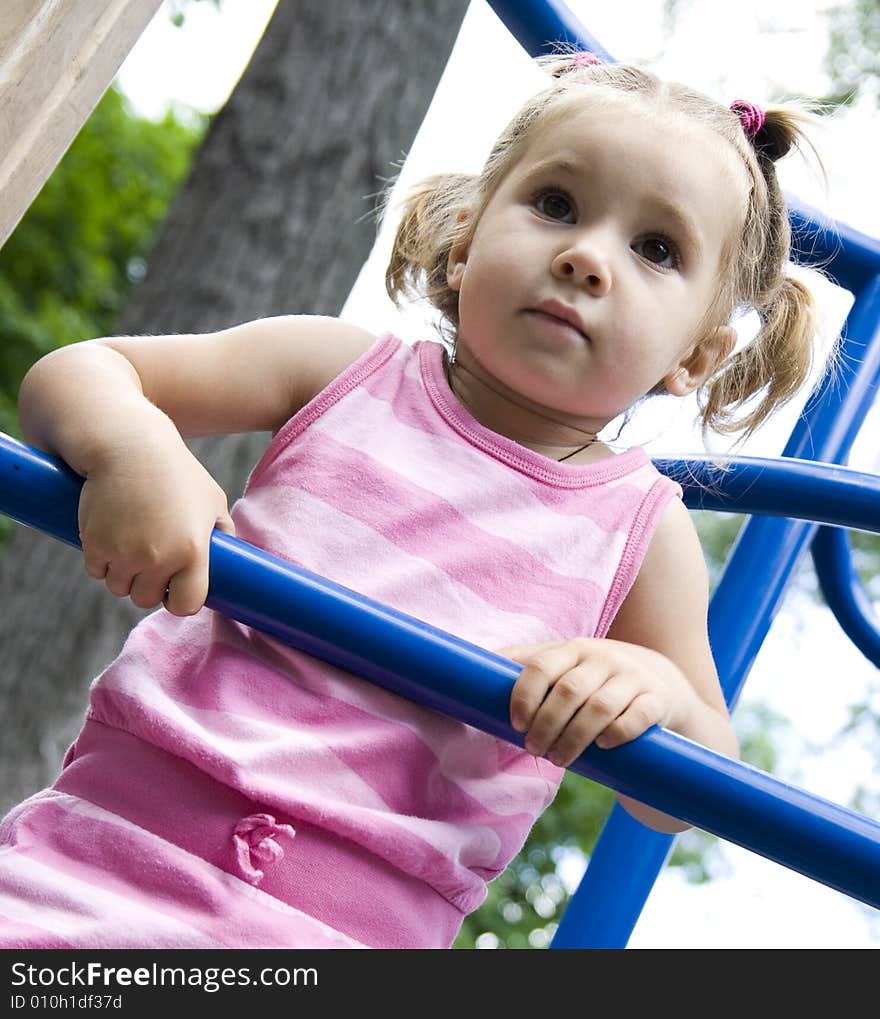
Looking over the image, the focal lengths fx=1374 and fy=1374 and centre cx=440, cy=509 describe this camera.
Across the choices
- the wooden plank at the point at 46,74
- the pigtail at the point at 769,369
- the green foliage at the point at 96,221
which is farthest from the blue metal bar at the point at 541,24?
the green foliage at the point at 96,221

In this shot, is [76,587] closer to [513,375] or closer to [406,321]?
[406,321]

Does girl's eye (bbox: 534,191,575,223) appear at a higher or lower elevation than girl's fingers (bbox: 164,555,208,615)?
higher

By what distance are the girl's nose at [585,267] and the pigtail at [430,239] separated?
213mm

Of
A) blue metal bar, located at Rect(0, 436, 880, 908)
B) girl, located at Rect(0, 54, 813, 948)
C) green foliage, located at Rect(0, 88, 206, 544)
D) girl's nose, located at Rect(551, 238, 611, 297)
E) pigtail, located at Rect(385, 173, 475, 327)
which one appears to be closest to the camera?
blue metal bar, located at Rect(0, 436, 880, 908)

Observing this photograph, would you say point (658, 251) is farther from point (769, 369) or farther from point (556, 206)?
→ point (769, 369)

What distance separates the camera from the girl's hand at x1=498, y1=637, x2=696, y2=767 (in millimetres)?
677

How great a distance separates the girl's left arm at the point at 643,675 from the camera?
69cm

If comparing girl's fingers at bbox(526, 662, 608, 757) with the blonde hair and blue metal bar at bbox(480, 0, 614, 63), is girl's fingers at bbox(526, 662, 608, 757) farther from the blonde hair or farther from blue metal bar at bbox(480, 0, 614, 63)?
blue metal bar at bbox(480, 0, 614, 63)

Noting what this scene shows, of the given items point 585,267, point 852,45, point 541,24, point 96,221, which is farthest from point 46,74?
point 96,221

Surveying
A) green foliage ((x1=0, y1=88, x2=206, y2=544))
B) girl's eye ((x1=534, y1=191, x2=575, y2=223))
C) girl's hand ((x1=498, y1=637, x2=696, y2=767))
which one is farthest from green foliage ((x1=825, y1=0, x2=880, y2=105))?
green foliage ((x1=0, y1=88, x2=206, y2=544))

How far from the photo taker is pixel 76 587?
2045 mm

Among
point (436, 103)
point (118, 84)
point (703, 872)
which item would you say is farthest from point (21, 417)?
point (118, 84)

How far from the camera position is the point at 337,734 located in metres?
0.83
